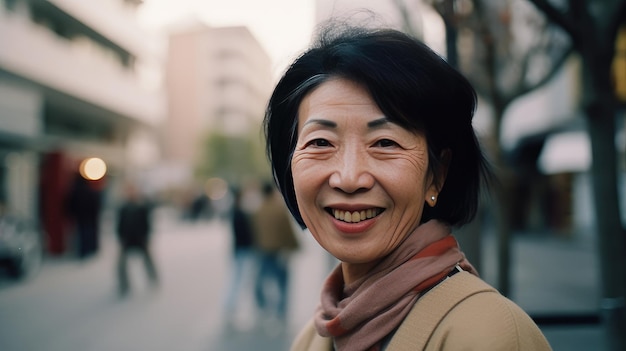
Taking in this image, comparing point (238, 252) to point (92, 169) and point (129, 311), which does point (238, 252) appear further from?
point (92, 169)

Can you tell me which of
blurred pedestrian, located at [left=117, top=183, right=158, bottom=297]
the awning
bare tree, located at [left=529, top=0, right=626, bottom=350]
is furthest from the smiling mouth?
the awning

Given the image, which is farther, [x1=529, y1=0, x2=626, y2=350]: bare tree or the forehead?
[x1=529, y1=0, x2=626, y2=350]: bare tree

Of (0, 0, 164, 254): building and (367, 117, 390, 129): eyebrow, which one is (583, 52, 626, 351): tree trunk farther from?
(0, 0, 164, 254): building

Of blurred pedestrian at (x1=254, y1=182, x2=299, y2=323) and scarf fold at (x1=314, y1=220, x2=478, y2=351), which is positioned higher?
scarf fold at (x1=314, y1=220, x2=478, y2=351)

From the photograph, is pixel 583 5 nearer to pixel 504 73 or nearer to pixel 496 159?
pixel 496 159

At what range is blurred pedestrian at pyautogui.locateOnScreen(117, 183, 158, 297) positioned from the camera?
944 centimetres

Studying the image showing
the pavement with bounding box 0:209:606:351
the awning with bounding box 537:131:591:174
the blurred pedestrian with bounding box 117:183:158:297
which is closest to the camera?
the pavement with bounding box 0:209:606:351

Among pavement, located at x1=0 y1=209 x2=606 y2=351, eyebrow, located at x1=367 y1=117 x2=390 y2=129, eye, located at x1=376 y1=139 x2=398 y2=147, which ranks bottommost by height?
pavement, located at x1=0 y1=209 x2=606 y2=351

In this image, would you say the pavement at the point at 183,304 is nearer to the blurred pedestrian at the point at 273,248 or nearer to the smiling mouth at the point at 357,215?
the blurred pedestrian at the point at 273,248

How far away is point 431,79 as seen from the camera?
1344 millimetres

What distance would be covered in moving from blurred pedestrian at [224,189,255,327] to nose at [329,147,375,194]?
6.40 meters

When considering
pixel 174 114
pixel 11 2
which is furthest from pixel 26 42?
pixel 174 114

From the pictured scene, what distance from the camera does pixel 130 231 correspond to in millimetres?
9492

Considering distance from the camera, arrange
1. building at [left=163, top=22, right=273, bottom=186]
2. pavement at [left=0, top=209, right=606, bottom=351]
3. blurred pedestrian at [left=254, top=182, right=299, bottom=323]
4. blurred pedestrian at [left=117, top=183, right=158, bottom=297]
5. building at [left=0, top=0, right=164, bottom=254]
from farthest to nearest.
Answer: building at [left=163, top=22, right=273, bottom=186], building at [left=0, top=0, right=164, bottom=254], blurred pedestrian at [left=117, top=183, right=158, bottom=297], blurred pedestrian at [left=254, top=182, right=299, bottom=323], pavement at [left=0, top=209, right=606, bottom=351]
